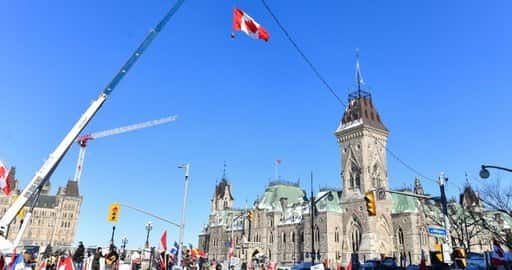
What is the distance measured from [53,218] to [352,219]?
109 m

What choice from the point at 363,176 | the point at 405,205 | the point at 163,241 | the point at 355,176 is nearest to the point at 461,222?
the point at 405,205

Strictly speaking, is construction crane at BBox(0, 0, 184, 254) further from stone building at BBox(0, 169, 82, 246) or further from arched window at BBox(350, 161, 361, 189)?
stone building at BBox(0, 169, 82, 246)

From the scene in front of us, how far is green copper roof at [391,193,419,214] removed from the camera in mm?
63716

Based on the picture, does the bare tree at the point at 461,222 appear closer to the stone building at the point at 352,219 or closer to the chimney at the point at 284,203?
the stone building at the point at 352,219

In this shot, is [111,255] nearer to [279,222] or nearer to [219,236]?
[279,222]

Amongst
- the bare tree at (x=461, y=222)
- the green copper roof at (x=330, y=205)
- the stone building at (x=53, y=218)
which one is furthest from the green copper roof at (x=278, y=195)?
the stone building at (x=53, y=218)

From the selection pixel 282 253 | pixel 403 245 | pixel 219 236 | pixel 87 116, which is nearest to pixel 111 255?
pixel 87 116

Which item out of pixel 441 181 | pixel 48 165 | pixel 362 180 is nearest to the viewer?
pixel 48 165

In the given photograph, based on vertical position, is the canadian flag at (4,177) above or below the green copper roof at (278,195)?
below

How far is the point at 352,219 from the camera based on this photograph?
67375mm

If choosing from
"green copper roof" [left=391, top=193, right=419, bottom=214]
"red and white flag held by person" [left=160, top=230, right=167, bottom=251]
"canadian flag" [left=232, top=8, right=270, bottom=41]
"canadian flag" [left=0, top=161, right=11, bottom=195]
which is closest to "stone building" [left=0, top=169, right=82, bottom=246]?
"green copper roof" [left=391, top=193, right=419, bottom=214]

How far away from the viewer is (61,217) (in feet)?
438

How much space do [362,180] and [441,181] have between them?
47.6 m

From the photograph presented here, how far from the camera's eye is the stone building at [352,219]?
6297cm
